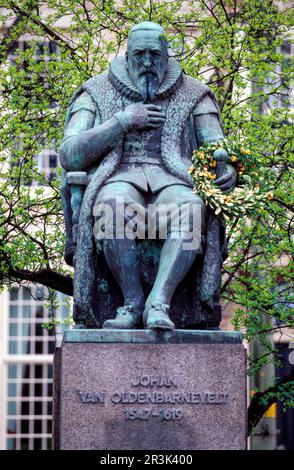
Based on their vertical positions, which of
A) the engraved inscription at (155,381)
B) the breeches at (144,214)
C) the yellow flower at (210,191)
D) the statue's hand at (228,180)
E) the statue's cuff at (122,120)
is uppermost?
the statue's cuff at (122,120)

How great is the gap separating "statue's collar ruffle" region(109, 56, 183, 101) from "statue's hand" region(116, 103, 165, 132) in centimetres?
16

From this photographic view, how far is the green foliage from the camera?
56.3ft

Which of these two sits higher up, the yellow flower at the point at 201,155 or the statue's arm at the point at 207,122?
the statue's arm at the point at 207,122

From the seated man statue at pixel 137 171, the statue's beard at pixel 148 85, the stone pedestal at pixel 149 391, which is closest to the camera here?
the stone pedestal at pixel 149 391

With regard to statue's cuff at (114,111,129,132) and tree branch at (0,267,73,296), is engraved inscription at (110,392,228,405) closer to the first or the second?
statue's cuff at (114,111,129,132)

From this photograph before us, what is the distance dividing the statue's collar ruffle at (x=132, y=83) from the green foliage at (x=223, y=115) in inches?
177

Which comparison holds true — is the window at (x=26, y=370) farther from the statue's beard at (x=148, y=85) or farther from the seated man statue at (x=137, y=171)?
the statue's beard at (x=148, y=85)

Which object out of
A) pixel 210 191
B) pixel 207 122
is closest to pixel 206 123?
pixel 207 122

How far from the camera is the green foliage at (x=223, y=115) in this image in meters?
17.2

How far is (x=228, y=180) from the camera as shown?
11.6 metres

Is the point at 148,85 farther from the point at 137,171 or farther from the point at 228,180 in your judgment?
the point at 228,180

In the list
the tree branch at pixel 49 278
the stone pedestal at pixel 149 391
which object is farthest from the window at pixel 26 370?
the stone pedestal at pixel 149 391

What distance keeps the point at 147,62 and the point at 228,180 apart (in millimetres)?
1190
